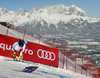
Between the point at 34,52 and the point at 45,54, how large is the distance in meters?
1.62

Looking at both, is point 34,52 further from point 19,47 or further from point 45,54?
point 19,47

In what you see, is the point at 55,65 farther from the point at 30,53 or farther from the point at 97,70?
the point at 97,70

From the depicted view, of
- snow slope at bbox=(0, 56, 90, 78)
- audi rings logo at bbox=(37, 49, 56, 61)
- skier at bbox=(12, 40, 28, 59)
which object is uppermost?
skier at bbox=(12, 40, 28, 59)

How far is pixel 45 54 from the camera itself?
18.0 metres

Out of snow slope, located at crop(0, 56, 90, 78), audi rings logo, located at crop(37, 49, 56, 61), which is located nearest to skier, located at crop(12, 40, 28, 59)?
snow slope, located at crop(0, 56, 90, 78)

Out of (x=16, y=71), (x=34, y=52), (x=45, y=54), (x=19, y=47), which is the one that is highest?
(x=19, y=47)

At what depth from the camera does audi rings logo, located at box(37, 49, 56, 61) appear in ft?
57.0

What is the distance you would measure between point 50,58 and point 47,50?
41.2 inches

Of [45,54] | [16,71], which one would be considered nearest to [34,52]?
[45,54]

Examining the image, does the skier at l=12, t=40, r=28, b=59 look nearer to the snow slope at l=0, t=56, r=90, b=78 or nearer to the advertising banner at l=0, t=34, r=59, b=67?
the advertising banner at l=0, t=34, r=59, b=67

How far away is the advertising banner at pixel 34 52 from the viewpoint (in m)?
14.7

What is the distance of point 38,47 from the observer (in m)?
17.3

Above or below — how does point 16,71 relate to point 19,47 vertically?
below

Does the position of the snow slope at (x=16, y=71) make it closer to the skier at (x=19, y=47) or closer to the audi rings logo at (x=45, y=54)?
the skier at (x=19, y=47)
